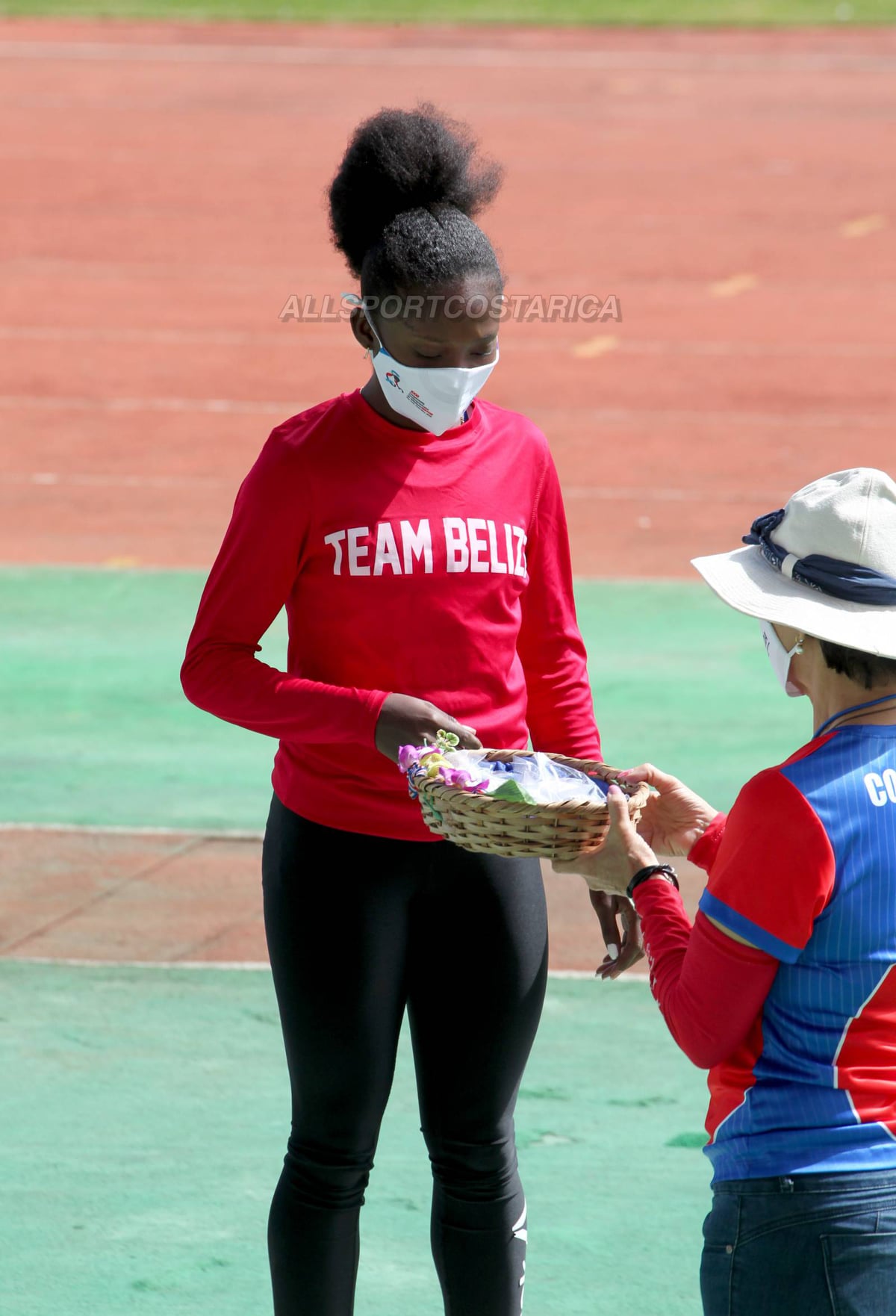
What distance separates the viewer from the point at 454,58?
113 feet

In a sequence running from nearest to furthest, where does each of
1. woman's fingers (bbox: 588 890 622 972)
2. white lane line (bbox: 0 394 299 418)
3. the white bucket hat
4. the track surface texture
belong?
the white bucket hat
woman's fingers (bbox: 588 890 622 972)
the track surface texture
white lane line (bbox: 0 394 299 418)

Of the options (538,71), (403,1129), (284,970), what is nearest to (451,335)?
(284,970)

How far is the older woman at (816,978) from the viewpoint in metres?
2.65

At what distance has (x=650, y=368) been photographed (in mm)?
17172

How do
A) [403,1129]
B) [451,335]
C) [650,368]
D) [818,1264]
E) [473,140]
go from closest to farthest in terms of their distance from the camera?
[818,1264], [451,335], [473,140], [403,1129], [650,368]

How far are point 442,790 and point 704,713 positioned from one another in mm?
5861

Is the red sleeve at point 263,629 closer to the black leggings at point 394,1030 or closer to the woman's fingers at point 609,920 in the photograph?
the black leggings at point 394,1030

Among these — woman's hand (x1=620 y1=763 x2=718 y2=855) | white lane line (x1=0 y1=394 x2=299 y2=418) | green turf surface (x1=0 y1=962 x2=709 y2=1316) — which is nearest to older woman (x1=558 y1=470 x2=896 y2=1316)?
→ woman's hand (x1=620 y1=763 x2=718 y2=855)

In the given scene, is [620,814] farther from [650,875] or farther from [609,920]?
[609,920]

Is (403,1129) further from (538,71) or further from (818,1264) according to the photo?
(538,71)

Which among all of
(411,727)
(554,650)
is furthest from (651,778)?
(554,650)

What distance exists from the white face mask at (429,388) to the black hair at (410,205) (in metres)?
0.14

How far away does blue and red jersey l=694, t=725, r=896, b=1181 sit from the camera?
263 centimetres

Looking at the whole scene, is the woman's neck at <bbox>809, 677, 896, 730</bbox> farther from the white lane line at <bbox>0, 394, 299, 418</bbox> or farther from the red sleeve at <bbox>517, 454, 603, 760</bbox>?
the white lane line at <bbox>0, 394, 299, 418</bbox>
